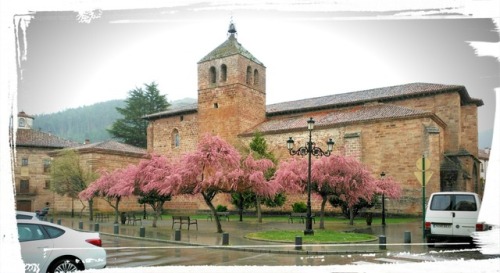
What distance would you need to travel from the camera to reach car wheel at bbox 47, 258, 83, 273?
7.27 meters

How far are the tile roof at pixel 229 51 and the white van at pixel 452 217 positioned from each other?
95.5ft

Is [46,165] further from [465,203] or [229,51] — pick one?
[465,203]

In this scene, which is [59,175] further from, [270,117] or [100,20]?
[100,20]

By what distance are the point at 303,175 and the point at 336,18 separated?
497 inches

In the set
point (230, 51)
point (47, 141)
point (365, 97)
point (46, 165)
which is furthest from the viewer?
point (230, 51)

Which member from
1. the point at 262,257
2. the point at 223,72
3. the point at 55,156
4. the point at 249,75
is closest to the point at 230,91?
the point at 223,72

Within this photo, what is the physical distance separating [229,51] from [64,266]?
33.9 m

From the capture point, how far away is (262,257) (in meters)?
11.4

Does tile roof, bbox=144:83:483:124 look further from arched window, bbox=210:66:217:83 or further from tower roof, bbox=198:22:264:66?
tower roof, bbox=198:22:264:66

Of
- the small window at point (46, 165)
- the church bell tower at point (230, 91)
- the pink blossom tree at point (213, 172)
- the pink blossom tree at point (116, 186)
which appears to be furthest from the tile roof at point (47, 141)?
the pink blossom tree at point (213, 172)

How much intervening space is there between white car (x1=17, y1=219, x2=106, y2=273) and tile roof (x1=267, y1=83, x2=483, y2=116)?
2757 centimetres

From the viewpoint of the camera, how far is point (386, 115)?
30.1 m

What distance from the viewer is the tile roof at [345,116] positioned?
29661 millimetres

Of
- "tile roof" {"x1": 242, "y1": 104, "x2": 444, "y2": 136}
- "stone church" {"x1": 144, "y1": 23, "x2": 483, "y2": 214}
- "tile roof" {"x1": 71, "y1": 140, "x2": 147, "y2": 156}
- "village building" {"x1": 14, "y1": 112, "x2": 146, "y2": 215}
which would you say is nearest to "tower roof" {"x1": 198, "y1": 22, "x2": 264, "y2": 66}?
"stone church" {"x1": 144, "y1": 23, "x2": 483, "y2": 214}
